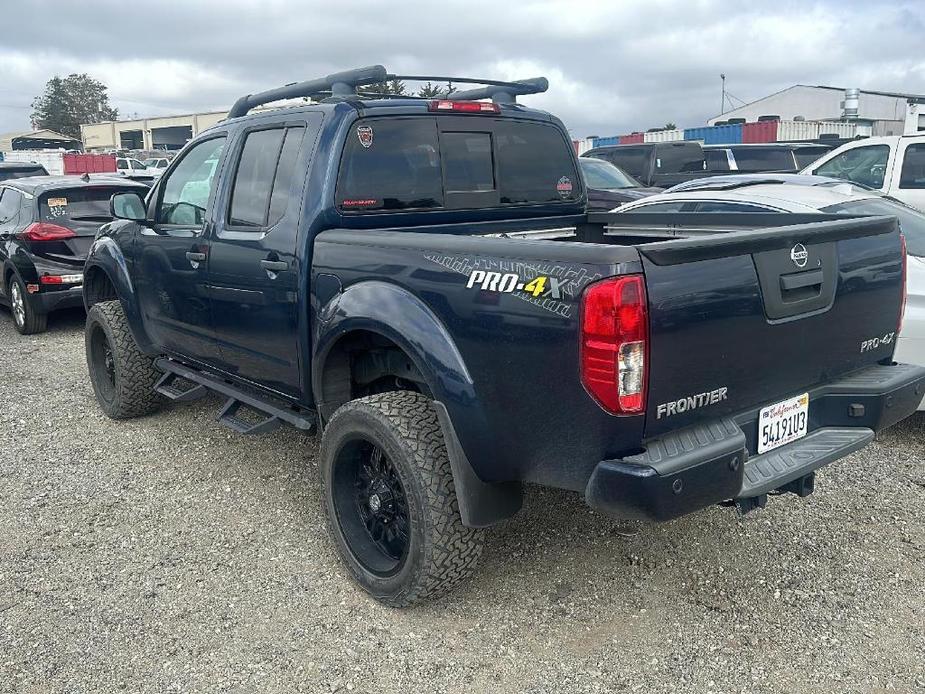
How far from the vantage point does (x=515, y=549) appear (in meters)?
3.76

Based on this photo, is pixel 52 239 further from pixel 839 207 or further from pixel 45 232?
pixel 839 207

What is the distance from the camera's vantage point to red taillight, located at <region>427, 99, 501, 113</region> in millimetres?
4055

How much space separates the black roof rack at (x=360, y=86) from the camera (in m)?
3.94

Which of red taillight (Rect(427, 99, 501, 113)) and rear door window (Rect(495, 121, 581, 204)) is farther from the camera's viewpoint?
rear door window (Rect(495, 121, 581, 204))

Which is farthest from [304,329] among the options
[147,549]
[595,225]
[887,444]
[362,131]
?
[887,444]

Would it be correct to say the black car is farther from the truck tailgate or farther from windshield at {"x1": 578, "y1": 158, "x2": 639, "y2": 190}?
the truck tailgate

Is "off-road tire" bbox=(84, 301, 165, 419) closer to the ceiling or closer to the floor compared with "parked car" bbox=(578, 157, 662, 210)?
closer to the floor

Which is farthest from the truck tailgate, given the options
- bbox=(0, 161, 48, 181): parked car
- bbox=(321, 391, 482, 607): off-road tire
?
bbox=(0, 161, 48, 181): parked car

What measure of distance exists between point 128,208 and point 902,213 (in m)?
4.95

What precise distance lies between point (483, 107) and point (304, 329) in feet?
4.91

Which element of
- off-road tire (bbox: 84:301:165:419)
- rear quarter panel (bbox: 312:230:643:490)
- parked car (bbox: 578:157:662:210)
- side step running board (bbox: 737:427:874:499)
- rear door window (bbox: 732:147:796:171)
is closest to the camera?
rear quarter panel (bbox: 312:230:643:490)

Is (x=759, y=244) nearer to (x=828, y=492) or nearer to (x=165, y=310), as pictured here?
(x=828, y=492)

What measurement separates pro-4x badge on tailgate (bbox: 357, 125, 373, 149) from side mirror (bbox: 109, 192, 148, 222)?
186cm

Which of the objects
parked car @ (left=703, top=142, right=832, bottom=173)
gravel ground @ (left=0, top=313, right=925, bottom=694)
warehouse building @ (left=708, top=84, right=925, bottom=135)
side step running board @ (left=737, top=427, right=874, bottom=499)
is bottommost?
gravel ground @ (left=0, top=313, right=925, bottom=694)
